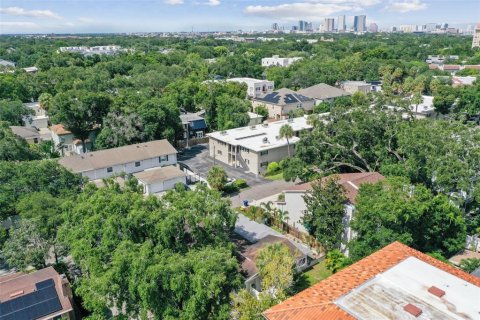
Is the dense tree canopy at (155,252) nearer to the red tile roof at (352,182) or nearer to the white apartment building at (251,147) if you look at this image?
the red tile roof at (352,182)

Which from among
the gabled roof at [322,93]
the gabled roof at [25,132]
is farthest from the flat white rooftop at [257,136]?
the gabled roof at [25,132]

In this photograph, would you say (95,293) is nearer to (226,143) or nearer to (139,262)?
(139,262)

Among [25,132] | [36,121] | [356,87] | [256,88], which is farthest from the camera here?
[356,87]

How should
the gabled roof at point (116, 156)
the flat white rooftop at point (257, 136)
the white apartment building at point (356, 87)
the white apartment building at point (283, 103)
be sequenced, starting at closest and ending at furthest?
the gabled roof at point (116, 156)
the flat white rooftop at point (257, 136)
the white apartment building at point (283, 103)
the white apartment building at point (356, 87)

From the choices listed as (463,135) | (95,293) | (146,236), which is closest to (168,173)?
(146,236)

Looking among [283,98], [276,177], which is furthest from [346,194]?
[283,98]

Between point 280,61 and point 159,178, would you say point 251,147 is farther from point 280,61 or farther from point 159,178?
point 280,61
